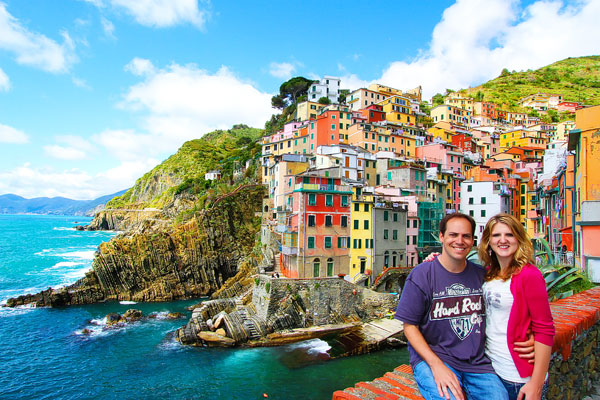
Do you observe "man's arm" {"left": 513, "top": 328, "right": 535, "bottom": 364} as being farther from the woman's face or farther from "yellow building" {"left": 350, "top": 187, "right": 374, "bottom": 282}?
"yellow building" {"left": 350, "top": 187, "right": 374, "bottom": 282}

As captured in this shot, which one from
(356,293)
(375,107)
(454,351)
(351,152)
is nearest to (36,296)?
(356,293)

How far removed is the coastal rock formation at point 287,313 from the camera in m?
28.9

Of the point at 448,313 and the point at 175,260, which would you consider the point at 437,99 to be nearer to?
the point at 175,260

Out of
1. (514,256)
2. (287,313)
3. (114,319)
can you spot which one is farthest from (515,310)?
(114,319)

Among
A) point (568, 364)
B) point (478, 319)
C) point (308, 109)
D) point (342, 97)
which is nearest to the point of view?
point (478, 319)

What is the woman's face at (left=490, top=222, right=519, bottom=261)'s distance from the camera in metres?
3.80

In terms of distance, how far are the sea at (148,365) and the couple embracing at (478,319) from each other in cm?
1985

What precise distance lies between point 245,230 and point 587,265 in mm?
46381

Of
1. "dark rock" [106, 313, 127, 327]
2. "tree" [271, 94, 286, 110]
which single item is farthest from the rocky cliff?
"tree" [271, 94, 286, 110]

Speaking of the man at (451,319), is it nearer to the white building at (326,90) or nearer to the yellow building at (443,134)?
the yellow building at (443,134)

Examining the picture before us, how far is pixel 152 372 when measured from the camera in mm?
24219

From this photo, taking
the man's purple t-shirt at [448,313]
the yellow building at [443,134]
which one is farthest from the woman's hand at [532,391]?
the yellow building at [443,134]

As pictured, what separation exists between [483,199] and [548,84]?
4942 inches

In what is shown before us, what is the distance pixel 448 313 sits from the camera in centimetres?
372
